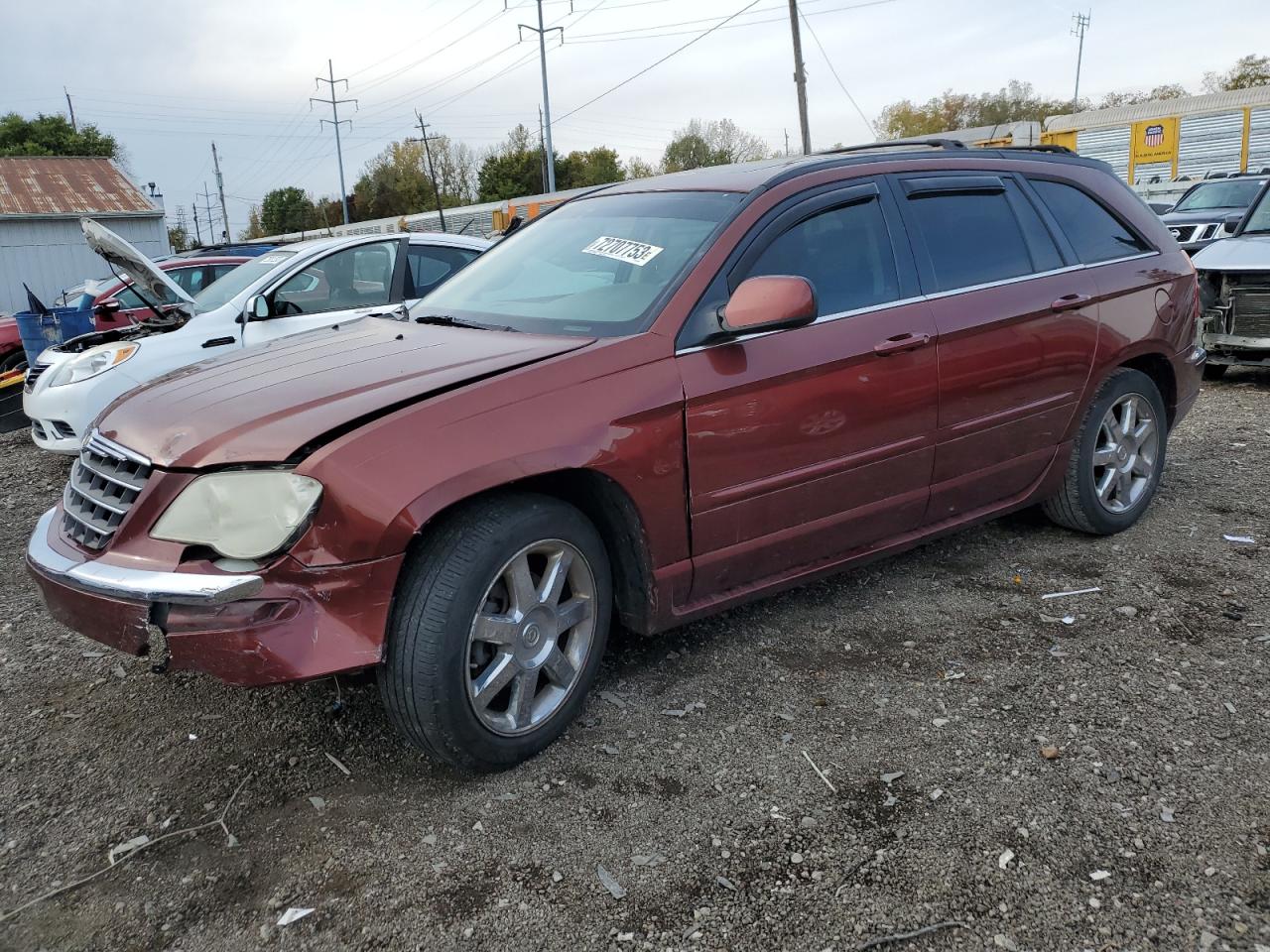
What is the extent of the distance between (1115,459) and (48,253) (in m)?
30.4

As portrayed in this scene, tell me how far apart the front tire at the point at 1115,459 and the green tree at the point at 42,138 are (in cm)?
5606

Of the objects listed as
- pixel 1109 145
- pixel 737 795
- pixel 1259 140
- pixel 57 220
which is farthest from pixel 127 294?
pixel 1109 145

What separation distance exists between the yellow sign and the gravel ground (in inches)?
985

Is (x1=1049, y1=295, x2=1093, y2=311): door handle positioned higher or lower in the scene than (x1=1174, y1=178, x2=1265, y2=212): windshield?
lower

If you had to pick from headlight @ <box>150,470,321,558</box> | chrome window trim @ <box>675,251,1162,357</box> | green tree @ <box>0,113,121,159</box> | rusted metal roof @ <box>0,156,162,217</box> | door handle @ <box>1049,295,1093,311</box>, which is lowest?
headlight @ <box>150,470,321,558</box>

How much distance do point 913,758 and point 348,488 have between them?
5.93 feet

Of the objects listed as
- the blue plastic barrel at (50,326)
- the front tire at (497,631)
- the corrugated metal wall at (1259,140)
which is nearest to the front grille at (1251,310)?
the front tire at (497,631)

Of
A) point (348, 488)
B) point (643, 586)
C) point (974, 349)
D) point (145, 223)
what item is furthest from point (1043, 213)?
point (145, 223)

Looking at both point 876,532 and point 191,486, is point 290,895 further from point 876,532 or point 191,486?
point 876,532

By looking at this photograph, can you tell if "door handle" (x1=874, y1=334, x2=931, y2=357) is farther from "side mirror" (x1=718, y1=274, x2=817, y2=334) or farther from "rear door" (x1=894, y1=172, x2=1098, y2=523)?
"side mirror" (x1=718, y1=274, x2=817, y2=334)

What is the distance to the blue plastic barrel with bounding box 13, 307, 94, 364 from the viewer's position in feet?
28.0

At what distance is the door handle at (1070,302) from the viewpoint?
4.04 metres

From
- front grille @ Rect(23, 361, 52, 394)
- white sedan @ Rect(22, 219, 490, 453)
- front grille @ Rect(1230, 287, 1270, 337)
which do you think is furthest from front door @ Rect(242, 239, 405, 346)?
front grille @ Rect(1230, 287, 1270, 337)

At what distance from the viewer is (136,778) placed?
293cm
